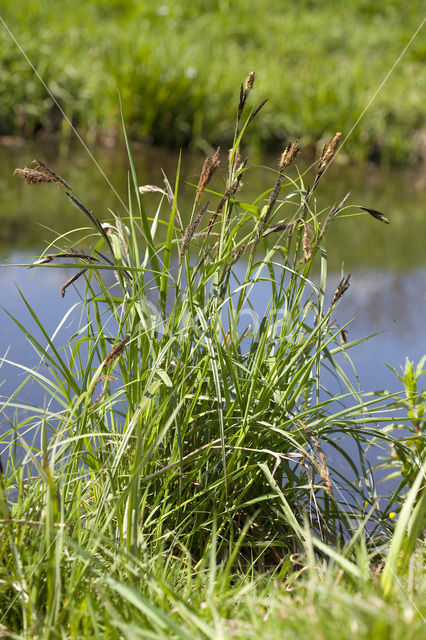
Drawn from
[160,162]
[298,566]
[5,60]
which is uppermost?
[5,60]

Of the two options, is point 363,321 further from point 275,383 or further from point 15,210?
point 15,210

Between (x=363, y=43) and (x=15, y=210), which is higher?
(x=363, y=43)

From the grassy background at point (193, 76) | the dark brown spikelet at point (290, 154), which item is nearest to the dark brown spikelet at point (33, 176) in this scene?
the dark brown spikelet at point (290, 154)

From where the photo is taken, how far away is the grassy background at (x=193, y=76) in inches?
188

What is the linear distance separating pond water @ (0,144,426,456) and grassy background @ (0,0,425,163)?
24 cm

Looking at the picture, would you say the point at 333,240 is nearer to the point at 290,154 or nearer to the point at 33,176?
the point at 290,154

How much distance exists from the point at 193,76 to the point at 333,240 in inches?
86.9

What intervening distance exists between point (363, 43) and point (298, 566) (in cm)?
652

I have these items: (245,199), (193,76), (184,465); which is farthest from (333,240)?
(184,465)

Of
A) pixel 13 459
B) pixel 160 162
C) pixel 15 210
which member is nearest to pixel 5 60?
pixel 160 162

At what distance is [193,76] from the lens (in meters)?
5.10

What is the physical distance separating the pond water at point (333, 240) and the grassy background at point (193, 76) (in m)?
0.24

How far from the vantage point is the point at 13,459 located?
124cm

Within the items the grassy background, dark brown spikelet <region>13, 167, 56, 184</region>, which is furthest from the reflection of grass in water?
dark brown spikelet <region>13, 167, 56, 184</region>
